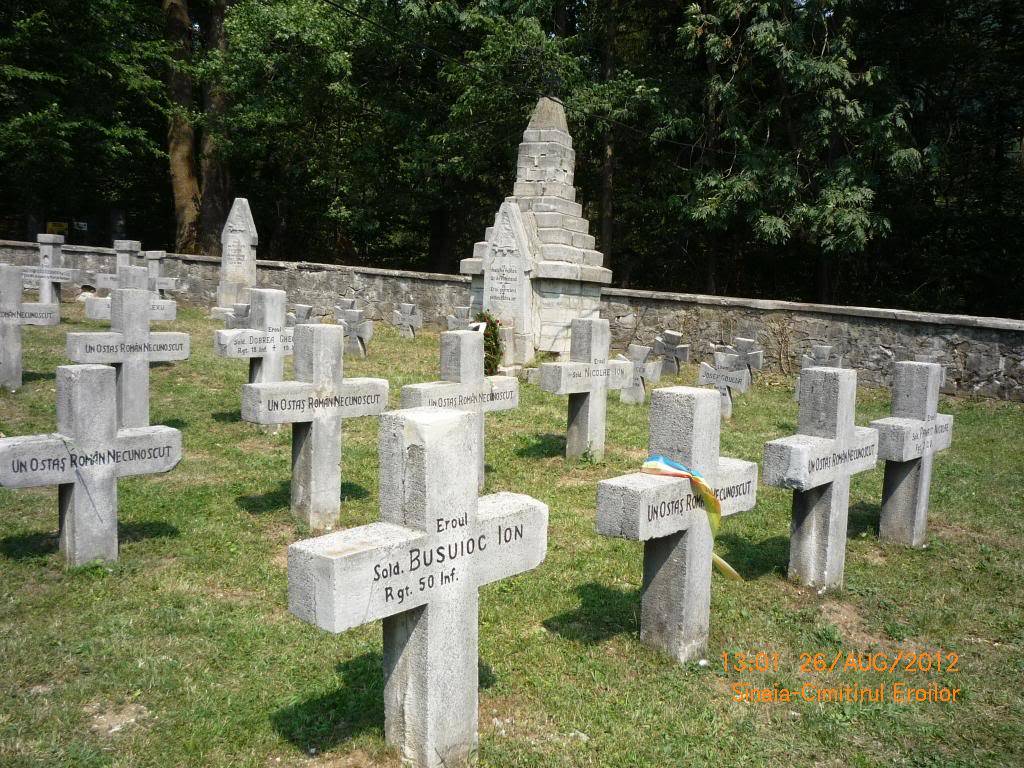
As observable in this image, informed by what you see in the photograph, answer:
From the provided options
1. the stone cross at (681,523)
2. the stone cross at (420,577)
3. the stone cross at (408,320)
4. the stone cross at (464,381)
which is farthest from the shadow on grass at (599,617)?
the stone cross at (408,320)

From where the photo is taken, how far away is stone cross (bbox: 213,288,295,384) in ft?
27.6

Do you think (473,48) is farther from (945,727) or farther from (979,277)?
(945,727)

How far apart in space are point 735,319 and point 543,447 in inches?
275

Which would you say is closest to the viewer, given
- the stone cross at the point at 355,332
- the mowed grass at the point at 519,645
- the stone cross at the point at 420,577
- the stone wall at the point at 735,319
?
the stone cross at the point at 420,577

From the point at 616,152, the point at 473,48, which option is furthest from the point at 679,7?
the point at 473,48

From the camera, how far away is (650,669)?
13.4 feet

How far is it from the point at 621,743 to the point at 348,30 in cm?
2171

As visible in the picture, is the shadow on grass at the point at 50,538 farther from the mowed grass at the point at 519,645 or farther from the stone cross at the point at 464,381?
the stone cross at the point at 464,381

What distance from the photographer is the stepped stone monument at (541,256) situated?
524 inches

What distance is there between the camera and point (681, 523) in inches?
159

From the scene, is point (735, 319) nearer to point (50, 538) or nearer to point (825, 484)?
point (825, 484)

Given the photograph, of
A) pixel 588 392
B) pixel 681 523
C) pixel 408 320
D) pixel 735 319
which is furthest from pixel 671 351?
pixel 681 523

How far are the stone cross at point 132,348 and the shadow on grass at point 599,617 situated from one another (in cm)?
468

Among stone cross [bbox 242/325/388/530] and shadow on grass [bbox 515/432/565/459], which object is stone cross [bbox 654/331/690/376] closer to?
shadow on grass [bbox 515/432/565/459]
